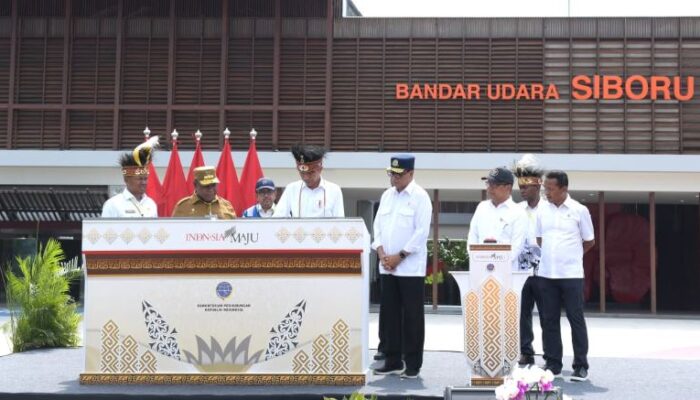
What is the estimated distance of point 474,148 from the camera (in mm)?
17172

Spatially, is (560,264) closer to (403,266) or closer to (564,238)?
(564,238)

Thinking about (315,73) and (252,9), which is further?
(252,9)

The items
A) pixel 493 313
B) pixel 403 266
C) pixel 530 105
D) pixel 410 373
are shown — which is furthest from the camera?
pixel 530 105

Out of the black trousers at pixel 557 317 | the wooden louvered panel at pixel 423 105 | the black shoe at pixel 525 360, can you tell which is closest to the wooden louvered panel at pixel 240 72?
the wooden louvered panel at pixel 423 105

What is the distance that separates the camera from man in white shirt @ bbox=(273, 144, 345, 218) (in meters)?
7.14

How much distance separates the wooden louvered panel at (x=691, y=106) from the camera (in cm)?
1703

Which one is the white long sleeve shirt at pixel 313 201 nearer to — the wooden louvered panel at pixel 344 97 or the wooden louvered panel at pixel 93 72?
the wooden louvered panel at pixel 344 97

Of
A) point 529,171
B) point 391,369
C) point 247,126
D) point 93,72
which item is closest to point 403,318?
point 391,369

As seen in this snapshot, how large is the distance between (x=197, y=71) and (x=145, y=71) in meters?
1.03

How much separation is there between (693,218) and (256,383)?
52.0 feet

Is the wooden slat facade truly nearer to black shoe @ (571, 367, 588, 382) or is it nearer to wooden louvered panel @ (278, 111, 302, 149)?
wooden louvered panel @ (278, 111, 302, 149)

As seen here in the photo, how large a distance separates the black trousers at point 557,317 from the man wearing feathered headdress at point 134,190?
321cm

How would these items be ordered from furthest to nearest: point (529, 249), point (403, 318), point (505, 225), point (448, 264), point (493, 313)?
point (448, 264)
point (529, 249)
point (505, 225)
point (403, 318)
point (493, 313)

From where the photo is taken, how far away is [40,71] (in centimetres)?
1762
